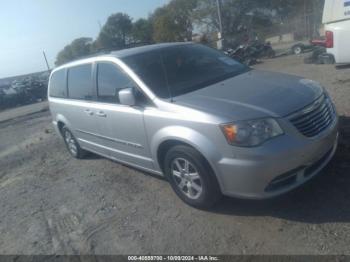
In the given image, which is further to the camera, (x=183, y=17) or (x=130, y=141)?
(x=183, y=17)

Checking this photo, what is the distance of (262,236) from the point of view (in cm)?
321

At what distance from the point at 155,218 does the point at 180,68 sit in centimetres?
191

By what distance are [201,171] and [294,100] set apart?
3.88 feet

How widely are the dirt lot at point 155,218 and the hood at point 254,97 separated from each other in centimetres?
103

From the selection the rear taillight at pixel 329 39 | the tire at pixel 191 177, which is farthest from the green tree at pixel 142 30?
the tire at pixel 191 177

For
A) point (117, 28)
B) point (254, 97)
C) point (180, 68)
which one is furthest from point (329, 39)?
point (117, 28)

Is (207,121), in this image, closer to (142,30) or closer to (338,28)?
(338,28)

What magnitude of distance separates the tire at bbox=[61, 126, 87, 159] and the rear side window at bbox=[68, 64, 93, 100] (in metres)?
0.96

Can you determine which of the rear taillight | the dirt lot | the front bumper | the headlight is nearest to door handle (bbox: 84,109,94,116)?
the dirt lot

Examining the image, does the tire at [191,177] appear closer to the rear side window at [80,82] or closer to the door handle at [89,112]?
the door handle at [89,112]

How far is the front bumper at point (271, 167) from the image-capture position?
3094 mm

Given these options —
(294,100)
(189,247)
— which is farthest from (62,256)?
(294,100)

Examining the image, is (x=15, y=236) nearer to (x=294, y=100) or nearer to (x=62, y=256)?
(x=62, y=256)

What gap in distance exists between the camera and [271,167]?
122 inches
